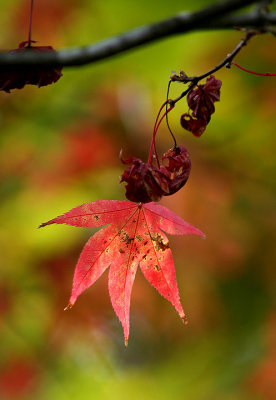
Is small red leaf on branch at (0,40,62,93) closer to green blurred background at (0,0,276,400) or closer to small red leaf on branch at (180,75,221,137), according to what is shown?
small red leaf on branch at (180,75,221,137)

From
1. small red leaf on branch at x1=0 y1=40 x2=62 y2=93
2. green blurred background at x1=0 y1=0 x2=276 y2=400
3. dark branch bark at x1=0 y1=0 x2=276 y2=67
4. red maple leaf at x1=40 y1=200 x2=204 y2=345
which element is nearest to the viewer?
dark branch bark at x1=0 y1=0 x2=276 y2=67

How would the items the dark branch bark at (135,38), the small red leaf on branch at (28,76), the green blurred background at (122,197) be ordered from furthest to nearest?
the green blurred background at (122,197)
the small red leaf on branch at (28,76)
the dark branch bark at (135,38)

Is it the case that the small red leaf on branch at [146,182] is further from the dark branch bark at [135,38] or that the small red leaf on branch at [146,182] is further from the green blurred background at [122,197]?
the green blurred background at [122,197]

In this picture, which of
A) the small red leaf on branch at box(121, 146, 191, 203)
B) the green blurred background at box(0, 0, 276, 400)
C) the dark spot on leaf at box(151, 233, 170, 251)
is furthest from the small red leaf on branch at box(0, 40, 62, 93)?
the green blurred background at box(0, 0, 276, 400)

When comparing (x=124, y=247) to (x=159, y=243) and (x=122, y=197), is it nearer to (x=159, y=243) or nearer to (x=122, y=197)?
(x=159, y=243)

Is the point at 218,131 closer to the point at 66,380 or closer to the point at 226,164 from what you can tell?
the point at 226,164

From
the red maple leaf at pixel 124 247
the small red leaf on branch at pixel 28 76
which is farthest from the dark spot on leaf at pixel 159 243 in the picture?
the small red leaf on branch at pixel 28 76
